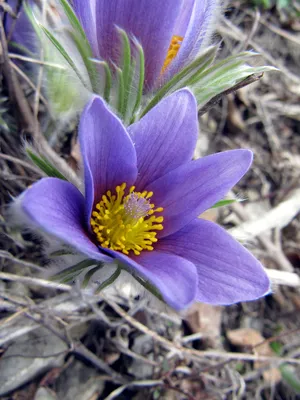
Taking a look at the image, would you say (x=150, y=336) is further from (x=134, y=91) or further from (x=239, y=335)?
(x=134, y=91)

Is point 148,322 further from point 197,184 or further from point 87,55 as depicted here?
point 87,55

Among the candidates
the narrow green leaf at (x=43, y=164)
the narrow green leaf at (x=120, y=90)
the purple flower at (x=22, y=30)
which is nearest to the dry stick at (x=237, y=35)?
the purple flower at (x=22, y=30)

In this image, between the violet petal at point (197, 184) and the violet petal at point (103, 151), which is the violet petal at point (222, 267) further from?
the violet petal at point (103, 151)

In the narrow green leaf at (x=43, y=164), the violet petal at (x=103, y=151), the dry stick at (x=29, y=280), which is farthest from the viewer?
the dry stick at (x=29, y=280)

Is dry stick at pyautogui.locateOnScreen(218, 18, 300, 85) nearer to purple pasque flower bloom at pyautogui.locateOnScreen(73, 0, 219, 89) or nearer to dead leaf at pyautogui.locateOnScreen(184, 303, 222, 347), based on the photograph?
purple pasque flower bloom at pyautogui.locateOnScreen(73, 0, 219, 89)

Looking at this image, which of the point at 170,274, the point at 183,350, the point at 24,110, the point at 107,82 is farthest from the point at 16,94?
the point at 183,350

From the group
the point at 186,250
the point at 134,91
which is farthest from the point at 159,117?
the point at 186,250
